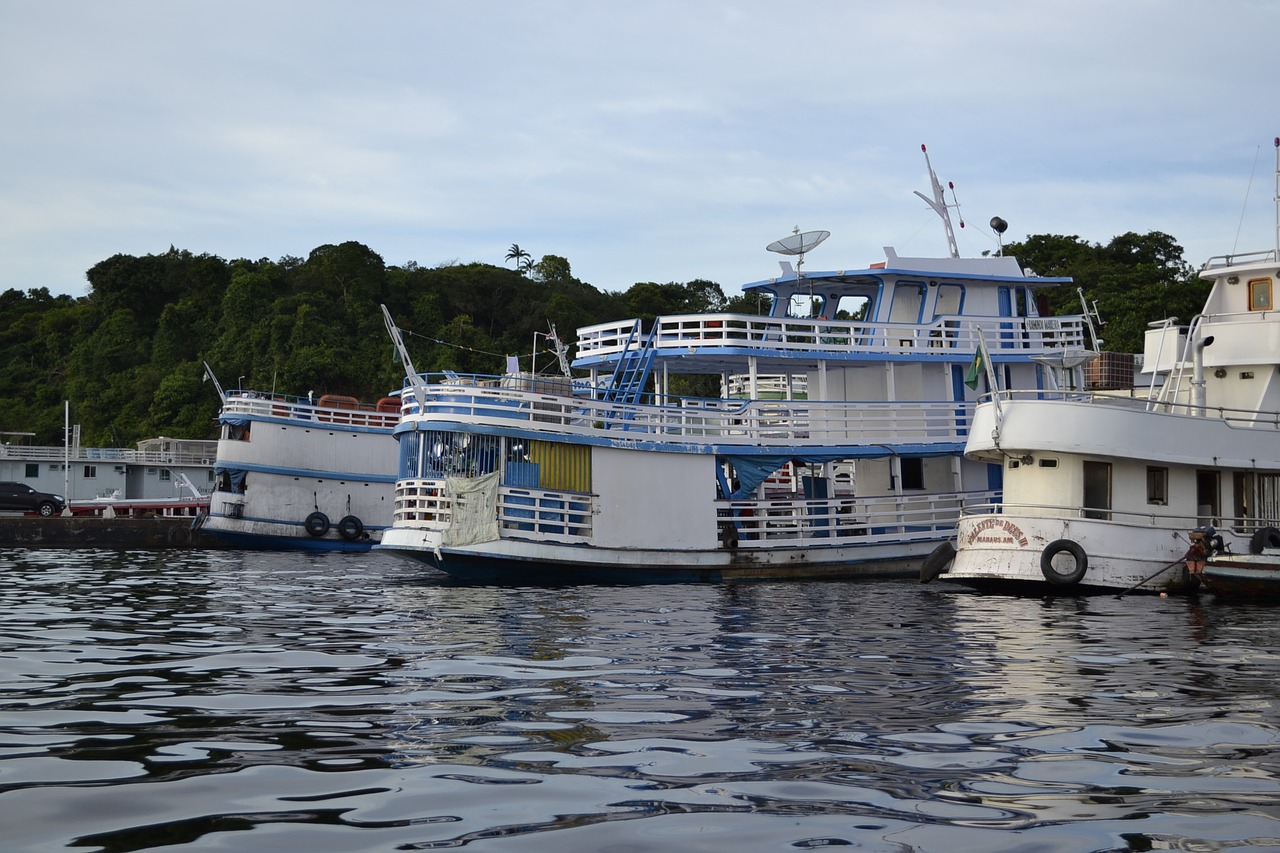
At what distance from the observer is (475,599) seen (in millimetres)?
19328

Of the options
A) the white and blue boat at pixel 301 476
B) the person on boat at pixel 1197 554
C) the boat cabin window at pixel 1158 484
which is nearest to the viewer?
the person on boat at pixel 1197 554

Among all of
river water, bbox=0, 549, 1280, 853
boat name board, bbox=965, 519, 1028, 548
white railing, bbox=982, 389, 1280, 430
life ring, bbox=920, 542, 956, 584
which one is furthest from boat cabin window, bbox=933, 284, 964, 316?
river water, bbox=0, 549, 1280, 853

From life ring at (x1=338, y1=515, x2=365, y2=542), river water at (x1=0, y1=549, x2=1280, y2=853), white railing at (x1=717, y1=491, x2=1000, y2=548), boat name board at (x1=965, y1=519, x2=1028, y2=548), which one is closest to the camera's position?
river water at (x1=0, y1=549, x2=1280, y2=853)

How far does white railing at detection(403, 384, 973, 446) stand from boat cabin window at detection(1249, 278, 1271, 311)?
5583mm

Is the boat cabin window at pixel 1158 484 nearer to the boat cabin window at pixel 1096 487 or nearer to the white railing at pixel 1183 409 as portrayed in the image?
the boat cabin window at pixel 1096 487

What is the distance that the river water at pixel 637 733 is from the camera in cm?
597

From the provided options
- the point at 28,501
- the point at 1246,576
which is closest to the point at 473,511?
the point at 1246,576

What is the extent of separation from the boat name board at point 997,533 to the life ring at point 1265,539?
346cm

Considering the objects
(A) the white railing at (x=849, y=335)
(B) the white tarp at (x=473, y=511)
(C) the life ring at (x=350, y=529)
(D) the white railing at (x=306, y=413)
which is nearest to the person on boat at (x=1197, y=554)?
(A) the white railing at (x=849, y=335)

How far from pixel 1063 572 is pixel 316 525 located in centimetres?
2289

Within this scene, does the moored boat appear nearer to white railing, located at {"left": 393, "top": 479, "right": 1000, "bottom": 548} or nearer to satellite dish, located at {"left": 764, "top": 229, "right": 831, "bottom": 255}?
white railing, located at {"left": 393, "top": 479, "right": 1000, "bottom": 548}

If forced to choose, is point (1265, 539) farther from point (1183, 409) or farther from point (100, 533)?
point (100, 533)

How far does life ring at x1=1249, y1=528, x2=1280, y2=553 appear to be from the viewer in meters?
20.3

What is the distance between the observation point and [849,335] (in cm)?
2642
